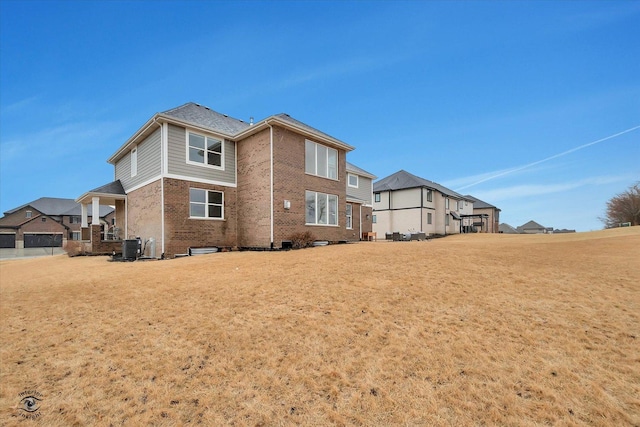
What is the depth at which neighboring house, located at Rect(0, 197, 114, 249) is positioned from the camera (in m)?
45.2

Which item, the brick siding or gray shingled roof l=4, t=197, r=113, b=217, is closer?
the brick siding

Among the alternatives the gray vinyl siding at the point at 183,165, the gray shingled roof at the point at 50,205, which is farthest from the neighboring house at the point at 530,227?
the gray shingled roof at the point at 50,205

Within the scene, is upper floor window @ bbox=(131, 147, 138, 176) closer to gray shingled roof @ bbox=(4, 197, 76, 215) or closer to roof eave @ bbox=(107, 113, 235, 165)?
roof eave @ bbox=(107, 113, 235, 165)

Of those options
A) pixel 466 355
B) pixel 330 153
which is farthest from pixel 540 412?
pixel 330 153

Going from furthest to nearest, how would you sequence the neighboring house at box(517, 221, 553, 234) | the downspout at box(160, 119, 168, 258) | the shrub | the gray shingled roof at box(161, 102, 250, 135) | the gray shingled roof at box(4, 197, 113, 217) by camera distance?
1. the neighboring house at box(517, 221, 553, 234)
2. the gray shingled roof at box(4, 197, 113, 217)
3. the gray shingled roof at box(161, 102, 250, 135)
4. the shrub
5. the downspout at box(160, 119, 168, 258)

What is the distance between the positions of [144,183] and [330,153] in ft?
34.9

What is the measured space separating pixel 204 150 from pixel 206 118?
2711 millimetres

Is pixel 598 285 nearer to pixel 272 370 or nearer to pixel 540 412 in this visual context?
pixel 540 412

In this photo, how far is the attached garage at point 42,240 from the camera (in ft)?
151

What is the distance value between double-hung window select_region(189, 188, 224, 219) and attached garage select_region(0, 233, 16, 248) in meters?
50.7

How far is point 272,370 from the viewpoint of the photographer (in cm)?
384

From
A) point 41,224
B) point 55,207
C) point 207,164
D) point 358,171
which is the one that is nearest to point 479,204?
point 358,171

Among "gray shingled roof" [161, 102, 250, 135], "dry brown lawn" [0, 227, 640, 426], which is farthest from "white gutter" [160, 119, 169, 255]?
"dry brown lawn" [0, 227, 640, 426]

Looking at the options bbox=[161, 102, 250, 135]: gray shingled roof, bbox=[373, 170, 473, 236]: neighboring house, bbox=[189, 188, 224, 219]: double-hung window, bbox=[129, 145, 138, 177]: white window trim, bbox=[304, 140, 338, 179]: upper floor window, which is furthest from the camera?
bbox=[373, 170, 473, 236]: neighboring house
